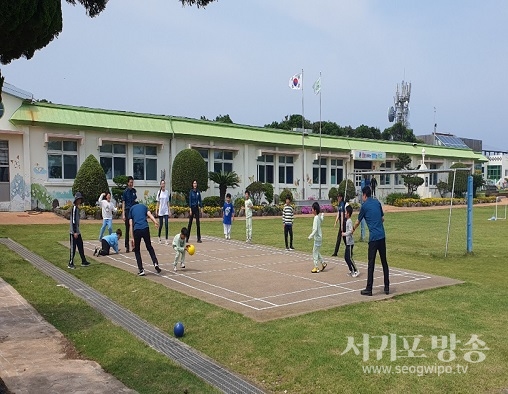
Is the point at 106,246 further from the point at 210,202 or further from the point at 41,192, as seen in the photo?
the point at 210,202

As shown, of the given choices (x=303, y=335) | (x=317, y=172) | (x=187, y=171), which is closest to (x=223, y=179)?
(x=187, y=171)

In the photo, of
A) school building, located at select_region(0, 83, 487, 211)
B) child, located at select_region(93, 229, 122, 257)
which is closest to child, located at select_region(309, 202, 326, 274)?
child, located at select_region(93, 229, 122, 257)

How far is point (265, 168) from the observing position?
3772 centimetres

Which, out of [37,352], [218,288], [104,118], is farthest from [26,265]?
[104,118]

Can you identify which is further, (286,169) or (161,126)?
(286,169)

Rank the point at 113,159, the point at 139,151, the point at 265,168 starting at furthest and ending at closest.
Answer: the point at 265,168 → the point at 139,151 → the point at 113,159

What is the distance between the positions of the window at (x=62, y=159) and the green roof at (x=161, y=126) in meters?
1.16

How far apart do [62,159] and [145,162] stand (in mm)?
5182

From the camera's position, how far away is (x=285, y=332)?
6781 mm

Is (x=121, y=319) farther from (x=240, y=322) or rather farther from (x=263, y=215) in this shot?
(x=263, y=215)

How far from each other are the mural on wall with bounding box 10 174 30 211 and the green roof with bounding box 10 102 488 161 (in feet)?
10.1

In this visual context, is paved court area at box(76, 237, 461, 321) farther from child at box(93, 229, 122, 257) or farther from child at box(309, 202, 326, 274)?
child at box(93, 229, 122, 257)

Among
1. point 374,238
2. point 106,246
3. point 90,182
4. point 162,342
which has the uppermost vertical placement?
point 90,182

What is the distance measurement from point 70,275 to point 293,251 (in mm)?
6480
